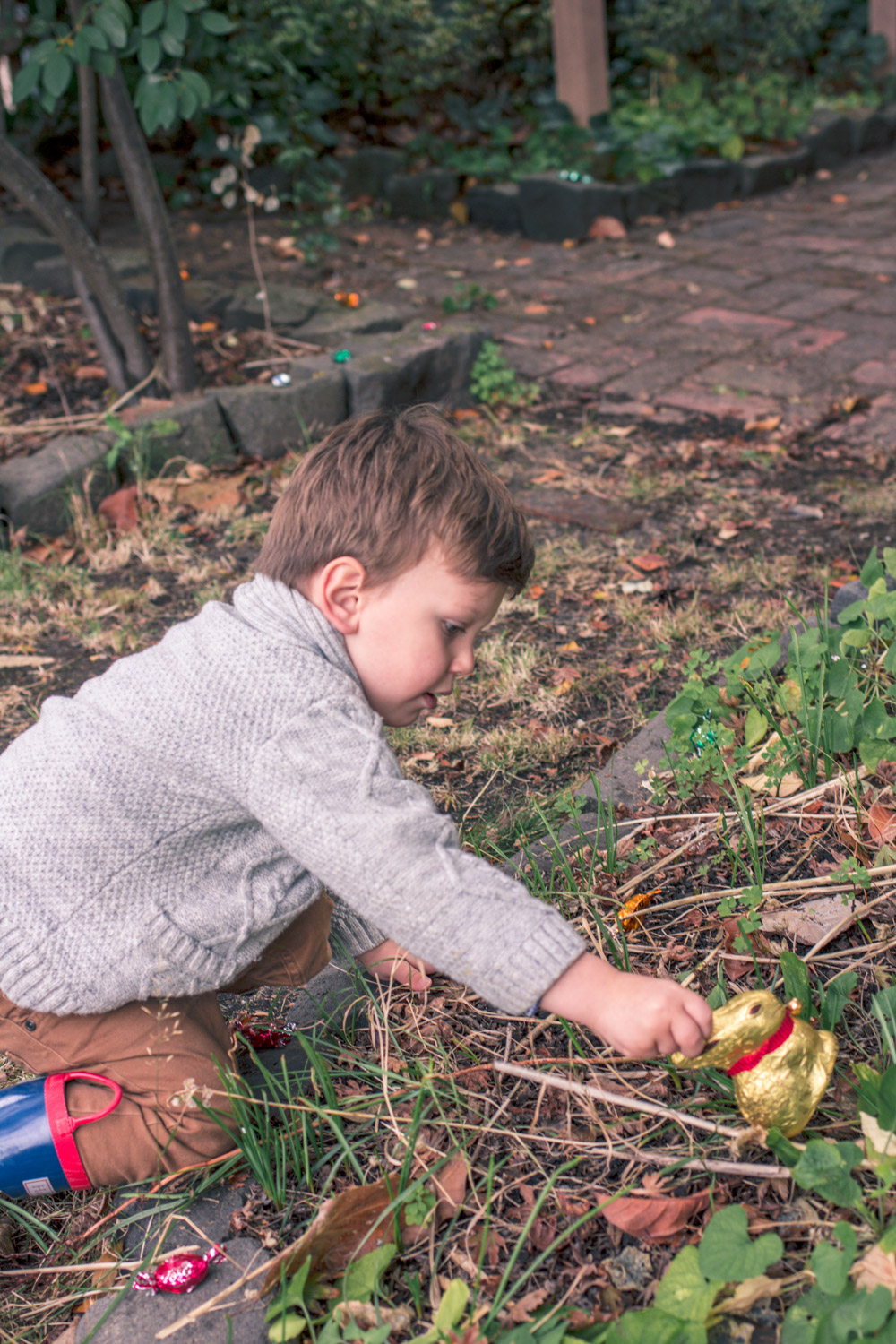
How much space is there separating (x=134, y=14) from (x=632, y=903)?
3982mm

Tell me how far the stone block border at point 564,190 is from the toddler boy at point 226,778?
17.8ft

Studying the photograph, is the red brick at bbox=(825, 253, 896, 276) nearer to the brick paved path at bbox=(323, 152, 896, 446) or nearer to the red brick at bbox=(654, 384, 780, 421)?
the brick paved path at bbox=(323, 152, 896, 446)

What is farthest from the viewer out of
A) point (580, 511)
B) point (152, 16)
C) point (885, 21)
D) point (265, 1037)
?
point (885, 21)

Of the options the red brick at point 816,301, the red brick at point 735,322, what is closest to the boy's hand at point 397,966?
the red brick at point 735,322

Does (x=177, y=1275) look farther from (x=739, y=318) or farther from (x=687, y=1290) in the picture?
(x=739, y=318)

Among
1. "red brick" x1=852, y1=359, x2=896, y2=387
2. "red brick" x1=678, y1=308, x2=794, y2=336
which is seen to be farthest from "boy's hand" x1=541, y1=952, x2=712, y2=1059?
"red brick" x1=678, y1=308, x2=794, y2=336

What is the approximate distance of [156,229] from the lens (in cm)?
391

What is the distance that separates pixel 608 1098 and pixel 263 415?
9.88 feet

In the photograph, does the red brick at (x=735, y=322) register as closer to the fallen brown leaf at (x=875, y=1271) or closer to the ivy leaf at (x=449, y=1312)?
the fallen brown leaf at (x=875, y=1271)

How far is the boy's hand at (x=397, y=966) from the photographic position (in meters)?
1.78

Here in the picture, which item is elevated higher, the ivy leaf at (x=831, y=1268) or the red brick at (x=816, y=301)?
the red brick at (x=816, y=301)

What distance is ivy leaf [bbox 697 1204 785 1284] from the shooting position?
3.64ft

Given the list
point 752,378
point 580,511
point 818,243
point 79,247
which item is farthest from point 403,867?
point 818,243

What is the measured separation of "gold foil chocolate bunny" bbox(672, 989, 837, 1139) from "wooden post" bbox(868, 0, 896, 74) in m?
9.73
